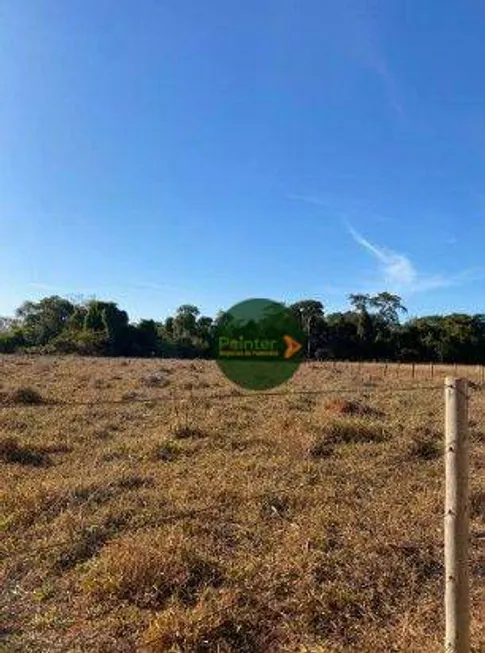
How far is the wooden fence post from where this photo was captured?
3.00 metres

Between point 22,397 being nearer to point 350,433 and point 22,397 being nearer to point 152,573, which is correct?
point 350,433

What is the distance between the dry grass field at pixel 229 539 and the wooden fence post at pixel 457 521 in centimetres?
42

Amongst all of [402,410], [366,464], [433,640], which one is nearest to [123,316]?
[402,410]

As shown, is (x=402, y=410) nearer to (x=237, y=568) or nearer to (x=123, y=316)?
(x=237, y=568)

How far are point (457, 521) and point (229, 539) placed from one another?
259 centimetres

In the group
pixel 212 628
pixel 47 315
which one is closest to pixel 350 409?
pixel 212 628

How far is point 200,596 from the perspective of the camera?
405 centimetres

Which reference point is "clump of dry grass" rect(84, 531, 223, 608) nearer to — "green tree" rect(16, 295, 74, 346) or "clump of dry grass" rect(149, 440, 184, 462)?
"clump of dry grass" rect(149, 440, 184, 462)

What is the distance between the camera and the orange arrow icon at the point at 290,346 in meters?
6.36

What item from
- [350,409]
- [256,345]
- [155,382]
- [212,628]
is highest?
[256,345]

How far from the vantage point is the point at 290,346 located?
655cm

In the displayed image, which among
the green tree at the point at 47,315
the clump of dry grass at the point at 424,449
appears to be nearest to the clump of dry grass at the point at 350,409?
the clump of dry grass at the point at 424,449

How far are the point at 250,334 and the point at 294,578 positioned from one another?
2.47 metres

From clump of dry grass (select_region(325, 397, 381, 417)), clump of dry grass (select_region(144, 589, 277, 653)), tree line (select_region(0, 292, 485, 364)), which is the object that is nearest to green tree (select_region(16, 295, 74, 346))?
tree line (select_region(0, 292, 485, 364))
